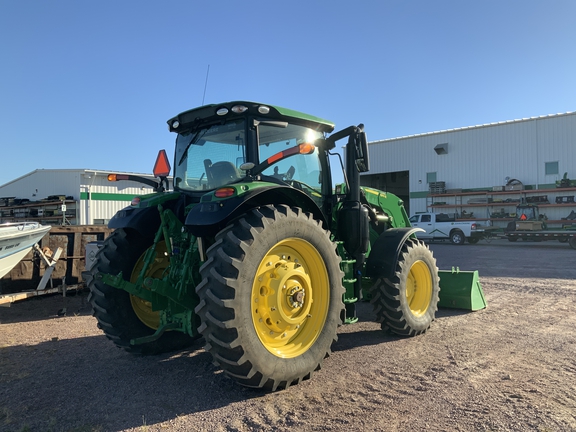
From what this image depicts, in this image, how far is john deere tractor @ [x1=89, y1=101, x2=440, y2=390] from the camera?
11.4ft

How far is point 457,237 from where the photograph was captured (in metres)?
24.1

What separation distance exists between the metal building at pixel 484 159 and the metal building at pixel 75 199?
17876mm

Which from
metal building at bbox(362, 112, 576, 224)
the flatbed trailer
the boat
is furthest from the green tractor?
metal building at bbox(362, 112, 576, 224)

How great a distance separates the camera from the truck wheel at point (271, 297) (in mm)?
3371

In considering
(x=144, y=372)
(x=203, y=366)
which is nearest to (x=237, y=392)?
(x=203, y=366)

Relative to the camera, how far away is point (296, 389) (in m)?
3.77

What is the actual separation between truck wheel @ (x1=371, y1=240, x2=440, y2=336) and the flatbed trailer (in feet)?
57.6

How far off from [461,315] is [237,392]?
4252mm

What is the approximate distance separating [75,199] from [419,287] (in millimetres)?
25837

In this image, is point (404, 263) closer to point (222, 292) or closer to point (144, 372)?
point (222, 292)

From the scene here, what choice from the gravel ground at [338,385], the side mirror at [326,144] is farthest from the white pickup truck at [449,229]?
the side mirror at [326,144]

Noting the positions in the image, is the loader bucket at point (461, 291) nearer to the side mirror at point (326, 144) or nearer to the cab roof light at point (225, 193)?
the side mirror at point (326, 144)

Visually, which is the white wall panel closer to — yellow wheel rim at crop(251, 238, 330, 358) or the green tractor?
the green tractor

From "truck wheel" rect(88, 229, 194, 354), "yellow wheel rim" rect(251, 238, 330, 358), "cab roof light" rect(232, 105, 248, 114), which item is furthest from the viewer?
"truck wheel" rect(88, 229, 194, 354)
